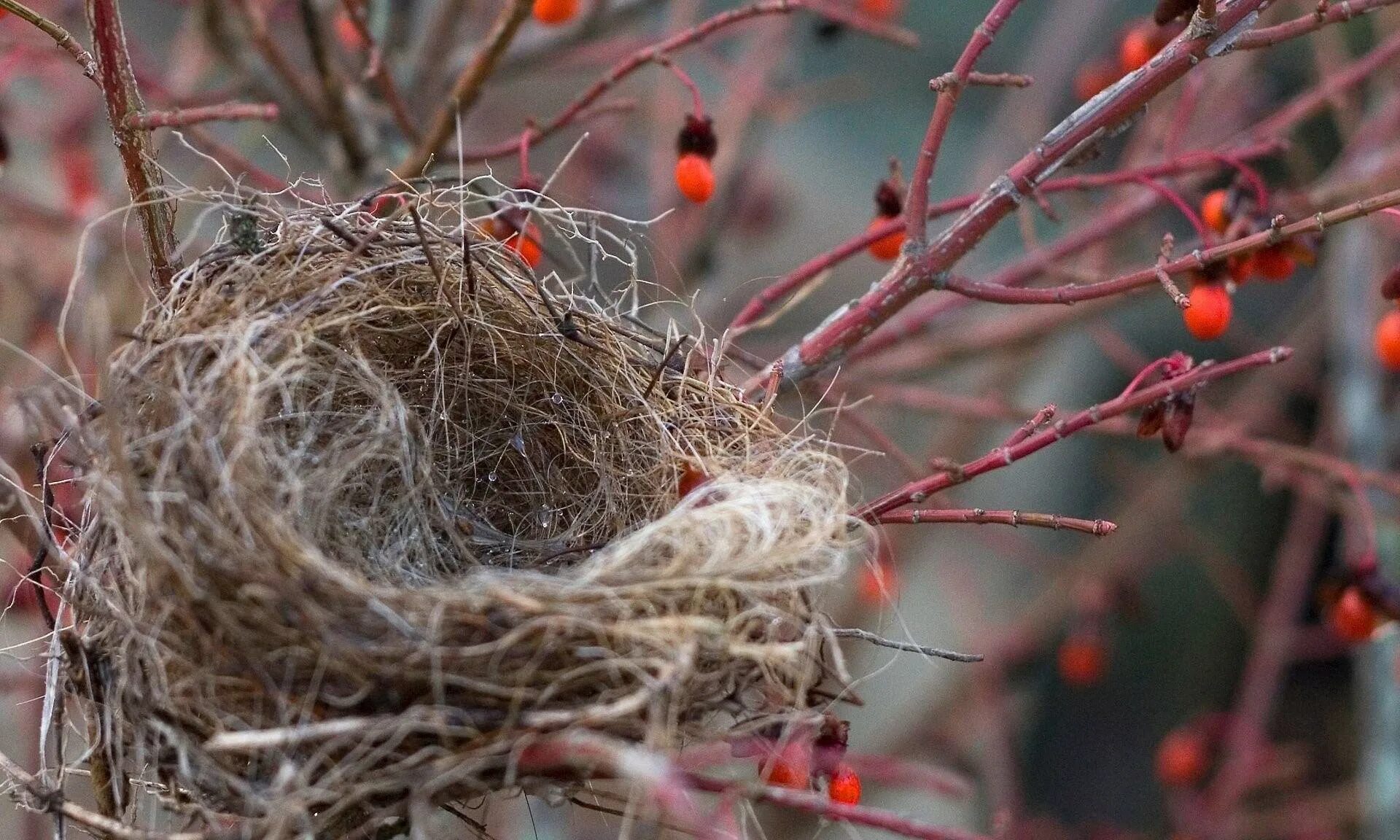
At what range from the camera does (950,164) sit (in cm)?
532

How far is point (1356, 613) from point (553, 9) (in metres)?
1.44

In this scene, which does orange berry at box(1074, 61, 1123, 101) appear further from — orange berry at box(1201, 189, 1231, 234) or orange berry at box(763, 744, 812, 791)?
orange berry at box(763, 744, 812, 791)

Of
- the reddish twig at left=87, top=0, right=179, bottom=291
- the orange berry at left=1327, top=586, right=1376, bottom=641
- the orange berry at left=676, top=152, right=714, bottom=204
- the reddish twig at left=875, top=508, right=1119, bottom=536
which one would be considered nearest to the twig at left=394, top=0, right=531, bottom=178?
the orange berry at left=676, top=152, right=714, bottom=204

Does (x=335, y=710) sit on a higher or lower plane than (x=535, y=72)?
lower

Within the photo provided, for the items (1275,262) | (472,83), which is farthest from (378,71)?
(1275,262)

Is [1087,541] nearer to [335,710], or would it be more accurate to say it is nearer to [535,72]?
[535,72]

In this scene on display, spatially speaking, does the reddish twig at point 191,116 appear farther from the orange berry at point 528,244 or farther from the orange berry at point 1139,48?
the orange berry at point 1139,48

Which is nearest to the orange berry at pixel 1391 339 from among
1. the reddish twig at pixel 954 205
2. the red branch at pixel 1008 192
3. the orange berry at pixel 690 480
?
the reddish twig at pixel 954 205

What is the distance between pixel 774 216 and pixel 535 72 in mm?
2014

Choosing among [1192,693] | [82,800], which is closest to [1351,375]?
[1192,693]

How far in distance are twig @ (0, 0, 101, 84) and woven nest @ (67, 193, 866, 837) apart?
21 centimetres

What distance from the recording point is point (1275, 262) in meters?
1.56

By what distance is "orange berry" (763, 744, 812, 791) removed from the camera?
3.84 ft

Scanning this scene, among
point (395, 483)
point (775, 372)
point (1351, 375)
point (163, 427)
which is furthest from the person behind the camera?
point (1351, 375)
